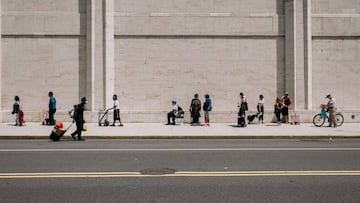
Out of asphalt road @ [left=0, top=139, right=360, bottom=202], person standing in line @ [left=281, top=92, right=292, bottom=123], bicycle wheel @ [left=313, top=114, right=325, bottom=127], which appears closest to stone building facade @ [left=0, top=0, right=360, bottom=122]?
person standing in line @ [left=281, top=92, right=292, bottom=123]

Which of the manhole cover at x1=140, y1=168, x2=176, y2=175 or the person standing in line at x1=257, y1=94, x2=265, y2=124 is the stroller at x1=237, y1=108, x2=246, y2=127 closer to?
the person standing in line at x1=257, y1=94, x2=265, y2=124

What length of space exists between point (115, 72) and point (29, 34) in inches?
211

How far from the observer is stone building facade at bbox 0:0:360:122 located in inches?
825

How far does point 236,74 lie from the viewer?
21.5 meters

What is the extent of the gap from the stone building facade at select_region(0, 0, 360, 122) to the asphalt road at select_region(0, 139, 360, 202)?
10.2 meters

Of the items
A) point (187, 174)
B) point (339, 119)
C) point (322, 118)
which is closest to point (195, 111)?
point (322, 118)

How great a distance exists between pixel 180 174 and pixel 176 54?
14668 mm

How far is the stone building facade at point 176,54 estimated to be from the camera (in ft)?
68.7

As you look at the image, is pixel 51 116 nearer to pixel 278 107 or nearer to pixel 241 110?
pixel 241 110

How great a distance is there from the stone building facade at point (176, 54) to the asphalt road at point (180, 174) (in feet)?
33.6

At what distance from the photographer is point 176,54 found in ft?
70.5

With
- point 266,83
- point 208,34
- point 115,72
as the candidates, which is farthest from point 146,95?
point 266,83

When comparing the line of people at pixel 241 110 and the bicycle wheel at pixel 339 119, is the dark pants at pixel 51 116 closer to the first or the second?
the line of people at pixel 241 110

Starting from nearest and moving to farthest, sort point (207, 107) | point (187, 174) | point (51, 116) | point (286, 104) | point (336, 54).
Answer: point (187, 174), point (51, 116), point (207, 107), point (286, 104), point (336, 54)
